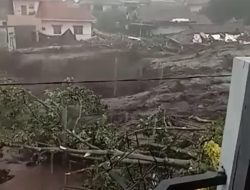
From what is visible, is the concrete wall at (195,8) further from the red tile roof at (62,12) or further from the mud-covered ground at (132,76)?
the red tile roof at (62,12)

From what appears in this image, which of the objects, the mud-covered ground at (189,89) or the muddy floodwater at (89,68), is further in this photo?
the mud-covered ground at (189,89)

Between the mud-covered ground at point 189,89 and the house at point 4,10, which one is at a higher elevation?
the house at point 4,10

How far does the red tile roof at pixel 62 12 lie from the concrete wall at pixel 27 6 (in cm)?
1

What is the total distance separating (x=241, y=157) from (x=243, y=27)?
64 centimetres

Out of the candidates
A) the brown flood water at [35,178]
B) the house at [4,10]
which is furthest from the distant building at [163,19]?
the brown flood water at [35,178]

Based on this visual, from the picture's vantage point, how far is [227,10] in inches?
49.1

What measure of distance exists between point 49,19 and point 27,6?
71 mm

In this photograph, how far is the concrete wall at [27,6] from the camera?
3.47 feet

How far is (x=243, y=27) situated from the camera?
127 centimetres

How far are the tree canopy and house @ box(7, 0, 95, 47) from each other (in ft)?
1.29

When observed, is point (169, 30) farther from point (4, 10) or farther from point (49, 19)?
point (4, 10)

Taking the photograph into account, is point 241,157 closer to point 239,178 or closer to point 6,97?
point 239,178

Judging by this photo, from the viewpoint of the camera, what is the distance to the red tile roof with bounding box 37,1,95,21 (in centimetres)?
108

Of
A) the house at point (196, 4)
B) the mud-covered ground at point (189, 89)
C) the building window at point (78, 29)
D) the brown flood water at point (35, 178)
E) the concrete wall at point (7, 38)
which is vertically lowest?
the brown flood water at point (35, 178)
